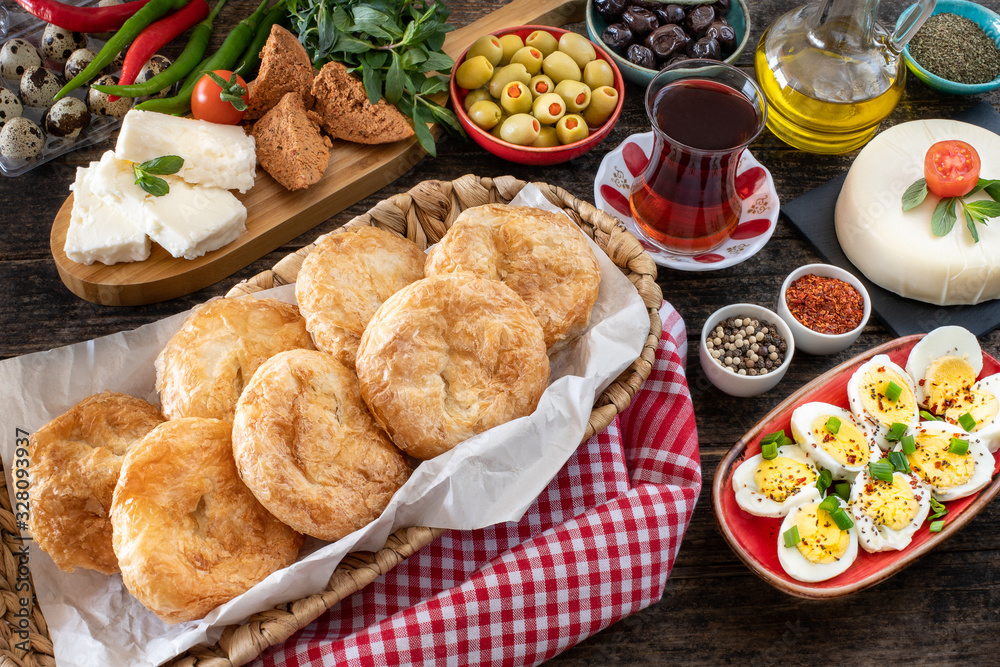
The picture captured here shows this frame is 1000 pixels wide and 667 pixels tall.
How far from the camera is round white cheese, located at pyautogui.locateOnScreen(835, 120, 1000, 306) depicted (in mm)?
2977

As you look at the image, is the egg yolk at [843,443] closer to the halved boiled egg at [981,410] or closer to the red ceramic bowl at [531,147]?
the halved boiled egg at [981,410]

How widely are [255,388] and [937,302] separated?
2.68 meters

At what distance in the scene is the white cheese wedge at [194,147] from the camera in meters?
2.95

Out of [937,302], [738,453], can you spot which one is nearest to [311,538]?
[738,453]

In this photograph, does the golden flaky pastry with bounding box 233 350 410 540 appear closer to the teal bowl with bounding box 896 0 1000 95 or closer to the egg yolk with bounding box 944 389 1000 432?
the egg yolk with bounding box 944 389 1000 432

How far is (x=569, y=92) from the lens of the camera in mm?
3295

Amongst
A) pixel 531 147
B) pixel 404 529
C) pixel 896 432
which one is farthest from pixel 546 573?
pixel 531 147

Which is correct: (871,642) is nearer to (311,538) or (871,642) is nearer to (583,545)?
(583,545)

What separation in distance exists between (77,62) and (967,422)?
4003 mm

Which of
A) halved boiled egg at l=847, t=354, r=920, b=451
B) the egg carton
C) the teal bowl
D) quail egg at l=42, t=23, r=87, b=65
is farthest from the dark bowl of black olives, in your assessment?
quail egg at l=42, t=23, r=87, b=65

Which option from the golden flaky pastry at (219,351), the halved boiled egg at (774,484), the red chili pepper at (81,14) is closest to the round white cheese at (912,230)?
the halved boiled egg at (774,484)

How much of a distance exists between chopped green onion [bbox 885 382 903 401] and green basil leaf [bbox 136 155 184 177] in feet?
9.04

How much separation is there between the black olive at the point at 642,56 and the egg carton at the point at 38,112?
7.86ft

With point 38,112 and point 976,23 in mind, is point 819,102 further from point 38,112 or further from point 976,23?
point 38,112
